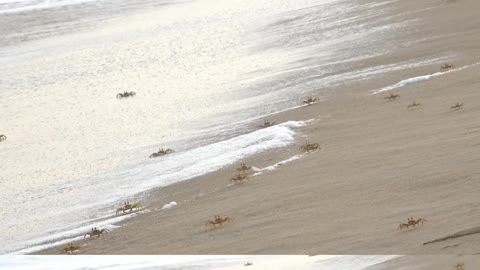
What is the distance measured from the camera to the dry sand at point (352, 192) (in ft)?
14.5

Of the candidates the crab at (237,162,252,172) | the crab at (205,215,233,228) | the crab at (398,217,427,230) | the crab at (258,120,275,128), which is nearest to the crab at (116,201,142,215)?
the crab at (237,162,252,172)

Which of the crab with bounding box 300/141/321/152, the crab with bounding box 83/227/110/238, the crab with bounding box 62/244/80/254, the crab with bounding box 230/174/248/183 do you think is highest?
the crab with bounding box 300/141/321/152

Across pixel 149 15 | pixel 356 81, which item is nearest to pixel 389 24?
pixel 356 81

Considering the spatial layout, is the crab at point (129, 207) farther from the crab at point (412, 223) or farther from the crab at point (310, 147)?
the crab at point (412, 223)

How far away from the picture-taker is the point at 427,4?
12453 mm

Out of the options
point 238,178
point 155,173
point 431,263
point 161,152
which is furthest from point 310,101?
point 431,263

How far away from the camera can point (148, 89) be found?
10422 mm

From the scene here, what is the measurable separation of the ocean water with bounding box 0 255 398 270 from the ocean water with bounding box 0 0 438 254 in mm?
2233

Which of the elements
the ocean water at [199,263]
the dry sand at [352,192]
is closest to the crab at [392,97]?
the dry sand at [352,192]

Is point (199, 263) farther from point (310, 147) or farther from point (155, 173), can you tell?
point (155, 173)

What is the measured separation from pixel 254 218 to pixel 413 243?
168 cm

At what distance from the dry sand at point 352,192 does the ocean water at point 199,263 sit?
211 mm

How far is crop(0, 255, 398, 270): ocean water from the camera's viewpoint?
11.1 ft

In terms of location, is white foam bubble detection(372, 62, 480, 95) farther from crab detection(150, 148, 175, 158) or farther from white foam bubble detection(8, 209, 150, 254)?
white foam bubble detection(8, 209, 150, 254)
